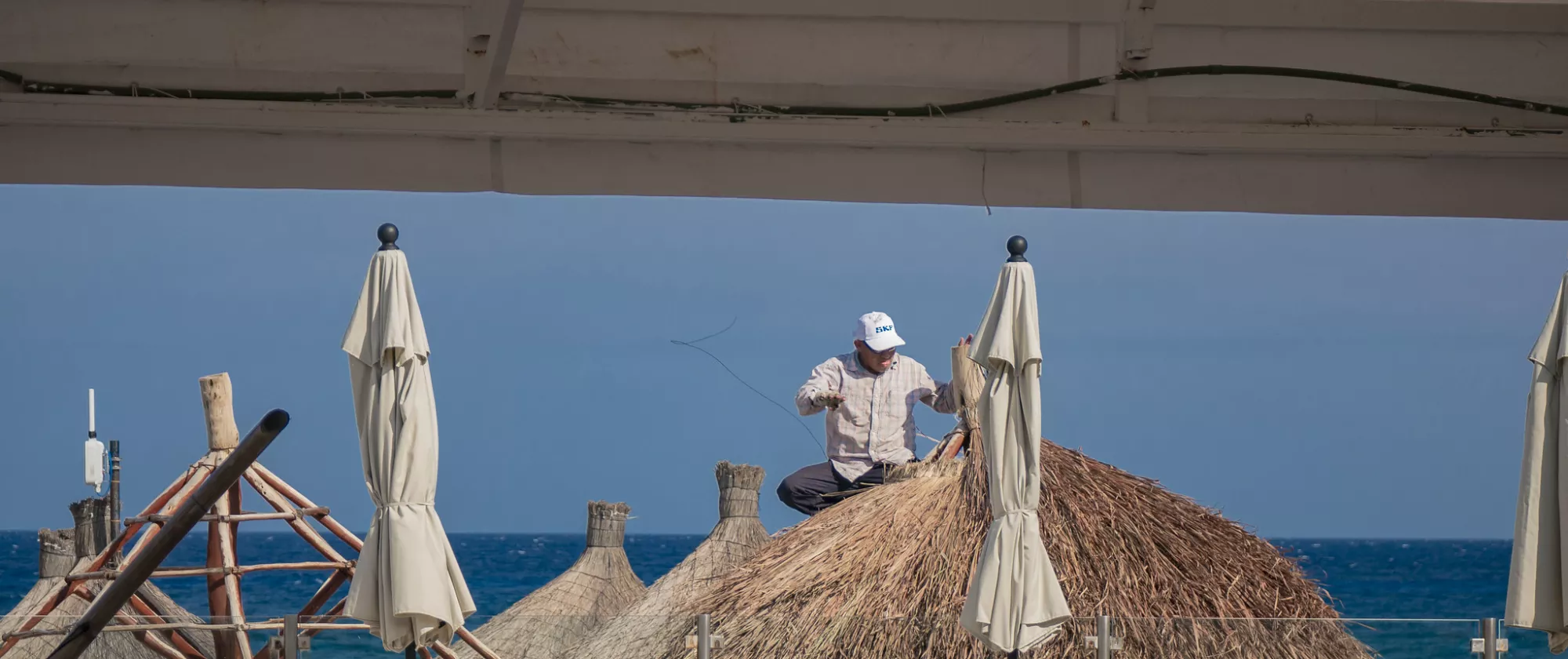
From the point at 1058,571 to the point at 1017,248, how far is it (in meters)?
1.58

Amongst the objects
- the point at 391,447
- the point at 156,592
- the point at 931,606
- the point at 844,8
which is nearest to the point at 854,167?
the point at 844,8

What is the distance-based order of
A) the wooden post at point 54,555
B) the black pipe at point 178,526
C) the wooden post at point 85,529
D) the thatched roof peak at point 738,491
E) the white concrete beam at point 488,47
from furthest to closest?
the thatched roof peak at point 738,491 < the wooden post at point 54,555 < the wooden post at point 85,529 < the white concrete beam at point 488,47 < the black pipe at point 178,526

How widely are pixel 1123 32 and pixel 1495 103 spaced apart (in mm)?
1920

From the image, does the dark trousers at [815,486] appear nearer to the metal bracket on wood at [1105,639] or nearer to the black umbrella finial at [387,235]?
the metal bracket on wood at [1105,639]

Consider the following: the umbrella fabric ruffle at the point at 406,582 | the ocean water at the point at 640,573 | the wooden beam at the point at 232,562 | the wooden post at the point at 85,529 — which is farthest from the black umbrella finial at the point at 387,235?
the ocean water at the point at 640,573

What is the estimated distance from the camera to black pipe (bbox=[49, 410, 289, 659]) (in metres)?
2.25

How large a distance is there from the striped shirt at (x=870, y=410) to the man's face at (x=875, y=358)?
0.03 m

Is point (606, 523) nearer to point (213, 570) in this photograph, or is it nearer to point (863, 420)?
point (863, 420)

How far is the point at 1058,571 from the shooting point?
6.74 meters

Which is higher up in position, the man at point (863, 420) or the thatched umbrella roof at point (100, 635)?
the man at point (863, 420)

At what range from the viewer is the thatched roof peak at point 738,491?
913cm

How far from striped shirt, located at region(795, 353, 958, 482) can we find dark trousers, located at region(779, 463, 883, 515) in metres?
0.04

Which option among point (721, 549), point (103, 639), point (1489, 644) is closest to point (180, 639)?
point (103, 639)

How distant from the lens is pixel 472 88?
23.9 feet
